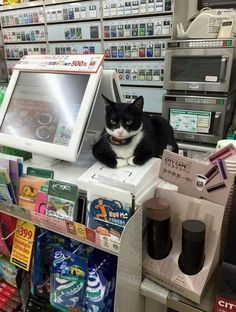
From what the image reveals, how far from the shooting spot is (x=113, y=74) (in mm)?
924

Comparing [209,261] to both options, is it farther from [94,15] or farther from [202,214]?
[94,15]

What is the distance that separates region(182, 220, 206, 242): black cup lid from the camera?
63cm

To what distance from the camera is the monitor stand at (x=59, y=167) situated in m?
0.88

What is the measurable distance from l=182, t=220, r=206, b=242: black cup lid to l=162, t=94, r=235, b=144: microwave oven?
4.64ft

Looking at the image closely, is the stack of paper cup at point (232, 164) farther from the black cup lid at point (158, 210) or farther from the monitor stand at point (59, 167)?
the monitor stand at point (59, 167)

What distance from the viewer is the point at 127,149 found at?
33.3 inches

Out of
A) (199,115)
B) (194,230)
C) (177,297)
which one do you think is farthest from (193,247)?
(199,115)

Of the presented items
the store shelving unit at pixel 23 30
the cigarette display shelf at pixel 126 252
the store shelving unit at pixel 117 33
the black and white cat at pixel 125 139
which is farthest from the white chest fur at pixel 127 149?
the store shelving unit at pixel 23 30

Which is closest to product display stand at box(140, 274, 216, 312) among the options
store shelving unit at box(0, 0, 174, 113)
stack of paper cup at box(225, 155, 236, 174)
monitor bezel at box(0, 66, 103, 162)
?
stack of paper cup at box(225, 155, 236, 174)

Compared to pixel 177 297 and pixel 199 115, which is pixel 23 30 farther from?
pixel 177 297

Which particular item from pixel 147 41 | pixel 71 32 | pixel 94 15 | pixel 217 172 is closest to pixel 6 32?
pixel 71 32

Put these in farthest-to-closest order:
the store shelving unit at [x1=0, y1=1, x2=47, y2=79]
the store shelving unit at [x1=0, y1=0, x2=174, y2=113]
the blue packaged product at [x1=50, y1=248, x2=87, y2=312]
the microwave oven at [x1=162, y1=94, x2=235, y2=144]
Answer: the store shelving unit at [x1=0, y1=1, x2=47, y2=79] → the store shelving unit at [x1=0, y1=0, x2=174, y2=113] → the microwave oven at [x1=162, y1=94, x2=235, y2=144] → the blue packaged product at [x1=50, y1=248, x2=87, y2=312]

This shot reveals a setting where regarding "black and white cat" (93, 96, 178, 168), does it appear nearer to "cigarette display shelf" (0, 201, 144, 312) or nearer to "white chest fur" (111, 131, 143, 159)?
"white chest fur" (111, 131, 143, 159)

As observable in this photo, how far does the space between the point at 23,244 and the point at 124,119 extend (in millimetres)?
518
